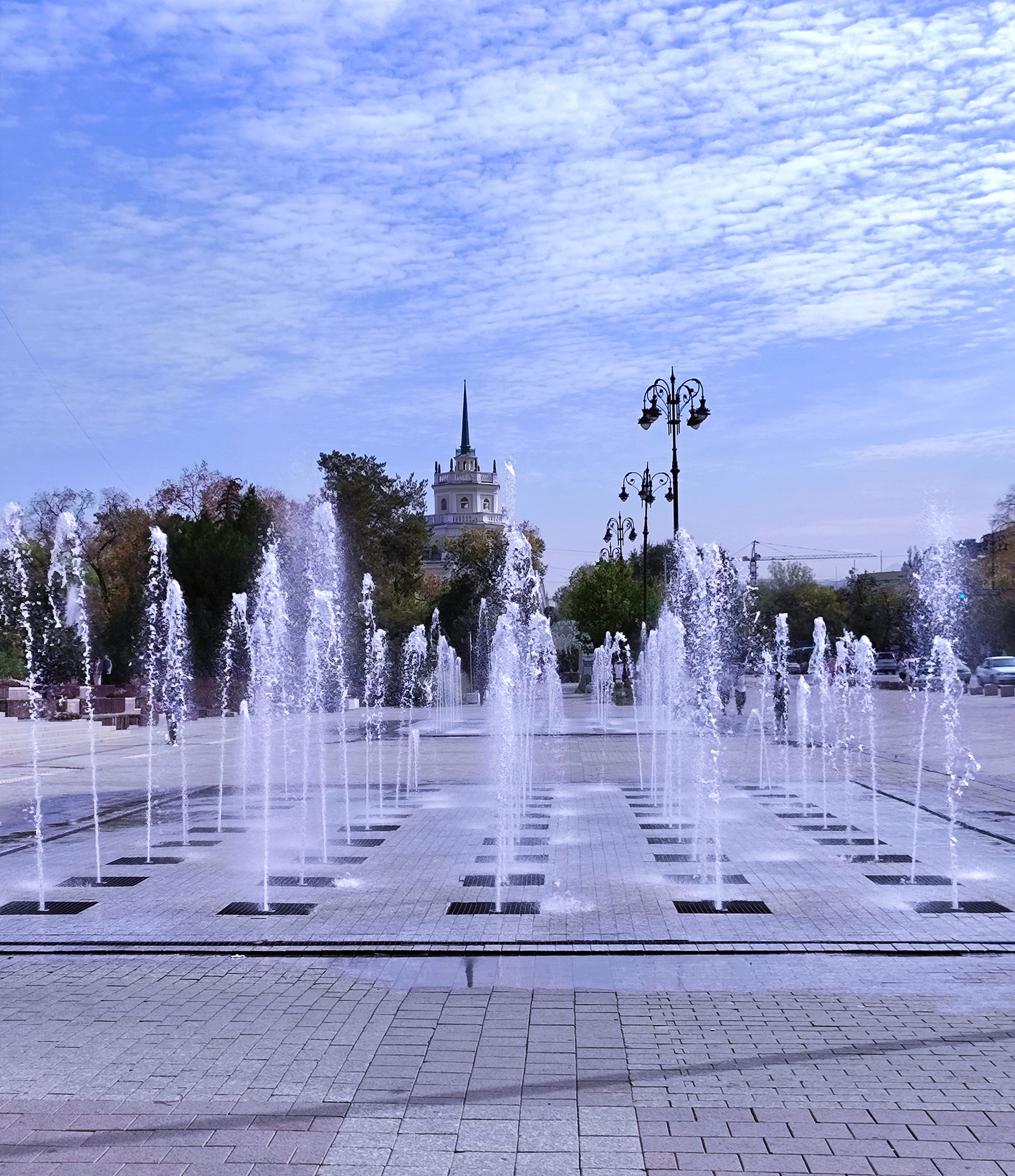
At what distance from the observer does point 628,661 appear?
A: 3988 cm

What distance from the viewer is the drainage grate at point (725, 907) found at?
22.5ft

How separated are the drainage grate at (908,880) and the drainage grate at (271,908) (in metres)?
3.58

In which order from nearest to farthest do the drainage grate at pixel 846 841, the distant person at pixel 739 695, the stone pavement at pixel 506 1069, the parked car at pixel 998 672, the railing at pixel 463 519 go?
the stone pavement at pixel 506 1069 → the drainage grate at pixel 846 841 → the distant person at pixel 739 695 → the parked car at pixel 998 672 → the railing at pixel 463 519

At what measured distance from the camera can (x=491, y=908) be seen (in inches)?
276

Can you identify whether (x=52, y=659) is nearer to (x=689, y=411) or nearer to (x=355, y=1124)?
(x=689, y=411)

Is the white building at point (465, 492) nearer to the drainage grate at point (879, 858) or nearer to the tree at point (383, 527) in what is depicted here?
the tree at point (383, 527)

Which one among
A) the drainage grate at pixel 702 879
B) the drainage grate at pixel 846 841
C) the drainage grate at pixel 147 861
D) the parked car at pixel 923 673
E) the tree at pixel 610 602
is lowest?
the drainage grate at pixel 846 841

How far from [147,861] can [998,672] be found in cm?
3328

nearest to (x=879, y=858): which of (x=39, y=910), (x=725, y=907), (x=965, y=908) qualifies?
(x=965, y=908)

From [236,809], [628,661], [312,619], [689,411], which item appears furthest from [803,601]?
[236,809]

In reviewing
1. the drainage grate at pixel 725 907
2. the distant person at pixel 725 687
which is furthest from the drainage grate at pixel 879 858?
the distant person at pixel 725 687

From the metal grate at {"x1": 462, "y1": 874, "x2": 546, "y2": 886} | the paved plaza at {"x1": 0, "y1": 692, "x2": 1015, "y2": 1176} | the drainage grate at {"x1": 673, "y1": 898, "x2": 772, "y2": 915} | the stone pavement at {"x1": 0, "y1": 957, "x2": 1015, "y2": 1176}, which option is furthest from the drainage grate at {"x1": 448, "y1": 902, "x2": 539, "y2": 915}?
the stone pavement at {"x1": 0, "y1": 957, "x2": 1015, "y2": 1176}

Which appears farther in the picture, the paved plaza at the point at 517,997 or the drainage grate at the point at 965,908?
the drainage grate at the point at 965,908

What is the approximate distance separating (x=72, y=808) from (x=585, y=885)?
636 cm
